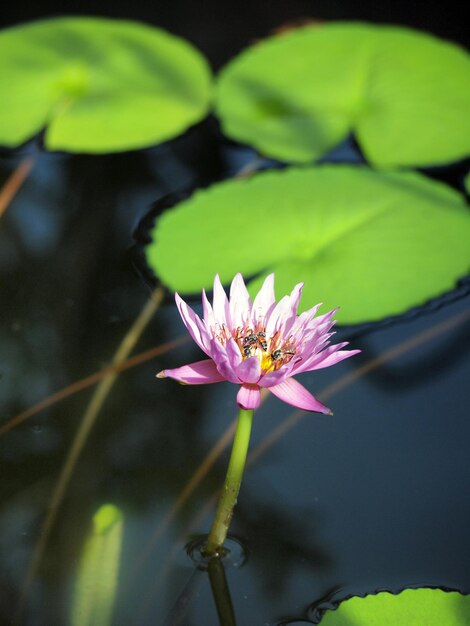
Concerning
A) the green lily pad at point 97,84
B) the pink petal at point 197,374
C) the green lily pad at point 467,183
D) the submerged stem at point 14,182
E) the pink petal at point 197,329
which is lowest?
the green lily pad at point 467,183

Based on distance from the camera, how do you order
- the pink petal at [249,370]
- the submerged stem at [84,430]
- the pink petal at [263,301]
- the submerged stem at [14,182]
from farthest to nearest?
the submerged stem at [14,182], the submerged stem at [84,430], the pink petal at [263,301], the pink petal at [249,370]

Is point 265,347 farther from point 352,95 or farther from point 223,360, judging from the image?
point 352,95

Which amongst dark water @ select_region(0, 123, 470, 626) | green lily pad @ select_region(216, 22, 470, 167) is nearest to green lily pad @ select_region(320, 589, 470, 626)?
dark water @ select_region(0, 123, 470, 626)

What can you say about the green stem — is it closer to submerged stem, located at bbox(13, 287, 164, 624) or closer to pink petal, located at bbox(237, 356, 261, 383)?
pink petal, located at bbox(237, 356, 261, 383)

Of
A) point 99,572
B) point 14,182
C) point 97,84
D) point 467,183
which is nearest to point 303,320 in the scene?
point 99,572

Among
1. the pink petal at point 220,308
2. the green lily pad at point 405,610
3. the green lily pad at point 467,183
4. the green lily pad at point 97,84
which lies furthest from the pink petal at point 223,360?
the green lily pad at point 97,84

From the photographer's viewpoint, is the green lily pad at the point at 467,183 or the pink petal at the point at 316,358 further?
the green lily pad at the point at 467,183

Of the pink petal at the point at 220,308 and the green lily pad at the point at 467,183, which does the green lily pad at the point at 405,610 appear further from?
the green lily pad at the point at 467,183
